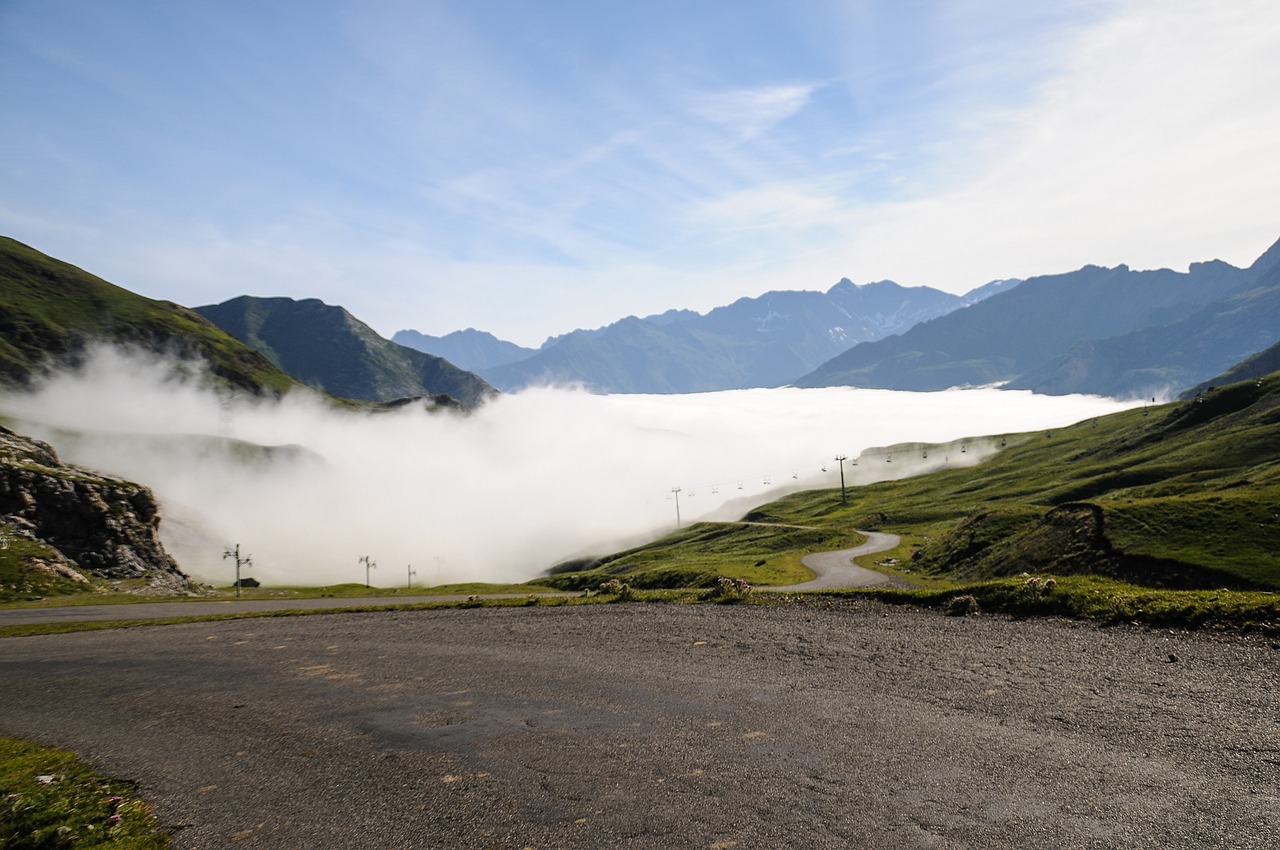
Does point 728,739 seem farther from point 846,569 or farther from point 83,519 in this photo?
point 83,519

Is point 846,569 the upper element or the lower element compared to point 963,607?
lower

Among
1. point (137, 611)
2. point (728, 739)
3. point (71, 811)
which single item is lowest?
point (728, 739)

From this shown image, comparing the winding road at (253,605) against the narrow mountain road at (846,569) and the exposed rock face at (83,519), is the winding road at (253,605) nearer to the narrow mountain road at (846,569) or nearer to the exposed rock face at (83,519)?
the narrow mountain road at (846,569)

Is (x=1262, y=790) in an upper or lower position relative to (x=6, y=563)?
lower

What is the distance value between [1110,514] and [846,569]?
35.1 meters

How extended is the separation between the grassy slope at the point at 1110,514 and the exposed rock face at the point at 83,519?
2618 inches

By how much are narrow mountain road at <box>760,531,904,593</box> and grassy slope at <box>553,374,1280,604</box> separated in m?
4.60

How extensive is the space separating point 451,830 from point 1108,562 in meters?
48.6

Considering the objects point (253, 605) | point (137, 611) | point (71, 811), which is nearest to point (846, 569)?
point (253, 605)

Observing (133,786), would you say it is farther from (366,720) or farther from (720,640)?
(720,640)

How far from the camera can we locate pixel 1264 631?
18266 mm

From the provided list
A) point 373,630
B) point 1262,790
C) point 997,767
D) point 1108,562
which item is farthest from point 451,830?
point 1108,562

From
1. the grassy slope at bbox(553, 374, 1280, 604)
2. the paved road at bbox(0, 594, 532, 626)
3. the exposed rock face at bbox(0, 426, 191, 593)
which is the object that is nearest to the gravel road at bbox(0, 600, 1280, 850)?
the paved road at bbox(0, 594, 532, 626)

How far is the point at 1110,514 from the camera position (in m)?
51.6
